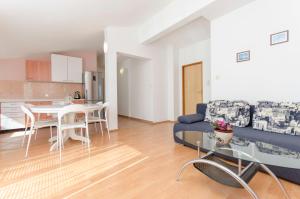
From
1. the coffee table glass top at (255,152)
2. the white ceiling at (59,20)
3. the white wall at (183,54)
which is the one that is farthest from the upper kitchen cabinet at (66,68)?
the coffee table glass top at (255,152)

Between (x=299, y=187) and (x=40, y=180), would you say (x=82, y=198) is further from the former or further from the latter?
(x=299, y=187)

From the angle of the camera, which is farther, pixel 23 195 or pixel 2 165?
pixel 2 165

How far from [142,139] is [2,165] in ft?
6.95

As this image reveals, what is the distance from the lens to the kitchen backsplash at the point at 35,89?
462 cm

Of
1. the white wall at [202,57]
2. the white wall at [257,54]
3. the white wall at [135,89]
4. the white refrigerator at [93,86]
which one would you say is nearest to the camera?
the white wall at [257,54]

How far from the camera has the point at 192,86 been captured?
5.07 metres

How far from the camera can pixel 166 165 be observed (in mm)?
2107

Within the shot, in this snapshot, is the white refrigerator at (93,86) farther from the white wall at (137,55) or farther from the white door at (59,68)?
the white wall at (137,55)

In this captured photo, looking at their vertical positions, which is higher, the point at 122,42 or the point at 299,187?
the point at 122,42

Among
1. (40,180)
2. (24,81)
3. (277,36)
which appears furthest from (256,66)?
(24,81)

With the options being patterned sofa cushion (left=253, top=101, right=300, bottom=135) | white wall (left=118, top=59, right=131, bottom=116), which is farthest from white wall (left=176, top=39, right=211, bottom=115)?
patterned sofa cushion (left=253, top=101, right=300, bottom=135)

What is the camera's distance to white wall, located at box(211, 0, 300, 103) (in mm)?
2381

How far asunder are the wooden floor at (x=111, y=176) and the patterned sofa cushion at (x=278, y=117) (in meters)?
0.63

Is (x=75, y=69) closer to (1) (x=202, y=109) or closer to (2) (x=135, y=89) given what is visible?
(2) (x=135, y=89)
